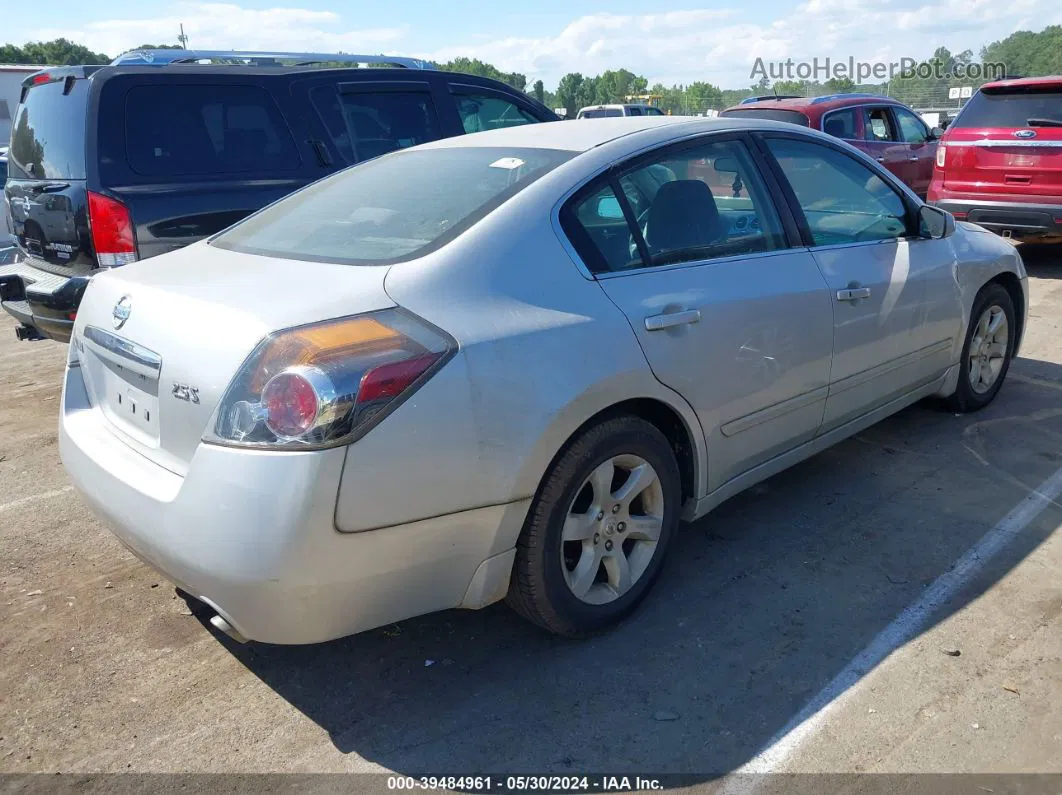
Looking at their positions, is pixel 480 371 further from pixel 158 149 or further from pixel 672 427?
pixel 158 149

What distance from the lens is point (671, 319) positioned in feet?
9.94

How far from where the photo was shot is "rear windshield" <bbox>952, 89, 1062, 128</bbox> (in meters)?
8.75

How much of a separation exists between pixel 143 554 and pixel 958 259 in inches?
156

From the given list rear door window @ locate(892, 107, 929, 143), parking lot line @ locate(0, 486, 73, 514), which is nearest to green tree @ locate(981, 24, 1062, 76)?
rear door window @ locate(892, 107, 929, 143)

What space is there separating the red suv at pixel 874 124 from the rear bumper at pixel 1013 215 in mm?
2080

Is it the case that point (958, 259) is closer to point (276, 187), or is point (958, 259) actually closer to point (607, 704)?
point (607, 704)

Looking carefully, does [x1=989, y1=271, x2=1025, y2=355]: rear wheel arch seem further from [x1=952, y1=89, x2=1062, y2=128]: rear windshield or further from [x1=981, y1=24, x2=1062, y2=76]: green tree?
[x1=981, y1=24, x2=1062, y2=76]: green tree

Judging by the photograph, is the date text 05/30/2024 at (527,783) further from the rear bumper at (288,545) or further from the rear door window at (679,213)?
the rear door window at (679,213)

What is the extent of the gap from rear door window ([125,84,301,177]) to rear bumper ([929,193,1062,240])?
6682 millimetres

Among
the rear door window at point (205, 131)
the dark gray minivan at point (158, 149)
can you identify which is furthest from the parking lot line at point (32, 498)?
the rear door window at point (205, 131)

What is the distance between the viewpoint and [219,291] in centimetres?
268

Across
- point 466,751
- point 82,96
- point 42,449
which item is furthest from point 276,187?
point 466,751

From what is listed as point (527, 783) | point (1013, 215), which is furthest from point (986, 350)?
point (1013, 215)

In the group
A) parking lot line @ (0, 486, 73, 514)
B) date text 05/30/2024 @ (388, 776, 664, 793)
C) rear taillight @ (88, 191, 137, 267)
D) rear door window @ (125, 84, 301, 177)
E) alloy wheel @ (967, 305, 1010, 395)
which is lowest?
date text 05/30/2024 @ (388, 776, 664, 793)
